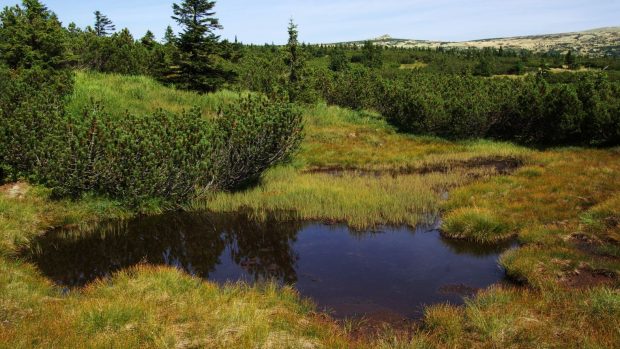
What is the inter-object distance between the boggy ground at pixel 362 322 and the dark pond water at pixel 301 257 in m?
0.64

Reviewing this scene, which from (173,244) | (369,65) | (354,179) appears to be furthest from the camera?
(369,65)

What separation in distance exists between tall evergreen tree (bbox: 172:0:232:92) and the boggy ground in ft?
37.0

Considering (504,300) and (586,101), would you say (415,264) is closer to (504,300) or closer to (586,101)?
(504,300)

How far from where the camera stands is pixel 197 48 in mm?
28734

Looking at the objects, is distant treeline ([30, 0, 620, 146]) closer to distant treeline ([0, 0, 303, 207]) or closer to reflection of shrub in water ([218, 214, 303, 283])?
distant treeline ([0, 0, 303, 207])

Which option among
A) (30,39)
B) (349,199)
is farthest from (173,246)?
(30,39)

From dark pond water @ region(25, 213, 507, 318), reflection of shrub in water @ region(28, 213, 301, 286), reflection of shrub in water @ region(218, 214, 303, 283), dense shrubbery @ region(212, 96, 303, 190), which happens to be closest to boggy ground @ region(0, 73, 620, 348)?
dark pond water @ region(25, 213, 507, 318)

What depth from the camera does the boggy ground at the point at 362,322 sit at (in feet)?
22.0

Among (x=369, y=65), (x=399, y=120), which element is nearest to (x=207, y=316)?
(x=399, y=120)

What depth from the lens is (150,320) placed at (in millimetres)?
6801

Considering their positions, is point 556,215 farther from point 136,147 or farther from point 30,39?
point 30,39

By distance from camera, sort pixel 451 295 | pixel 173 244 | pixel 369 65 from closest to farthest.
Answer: pixel 451 295 < pixel 173 244 < pixel 369 65

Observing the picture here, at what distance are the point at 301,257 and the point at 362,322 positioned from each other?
3678mm

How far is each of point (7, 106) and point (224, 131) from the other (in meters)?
Answer: 7.44
